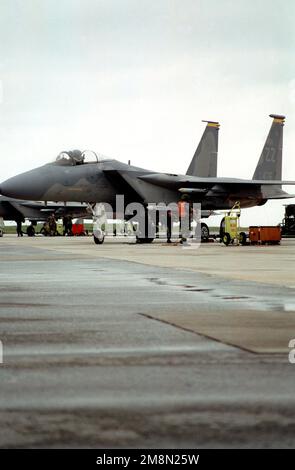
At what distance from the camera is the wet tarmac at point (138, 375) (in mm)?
2918

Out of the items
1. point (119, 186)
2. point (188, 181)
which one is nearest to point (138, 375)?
point (119, 186)

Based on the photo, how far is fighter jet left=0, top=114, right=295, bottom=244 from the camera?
2700 cm

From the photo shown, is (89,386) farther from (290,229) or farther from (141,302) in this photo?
(290,229)

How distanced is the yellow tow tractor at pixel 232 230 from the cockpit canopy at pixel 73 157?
5.30 metres

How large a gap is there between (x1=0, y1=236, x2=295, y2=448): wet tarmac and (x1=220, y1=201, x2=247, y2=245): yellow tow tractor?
1861 cm

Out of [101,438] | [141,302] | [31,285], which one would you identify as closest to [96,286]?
[31,285]

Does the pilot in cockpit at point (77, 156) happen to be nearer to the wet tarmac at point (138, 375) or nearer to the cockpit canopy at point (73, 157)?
the cockpit canopy at point (73, 157)

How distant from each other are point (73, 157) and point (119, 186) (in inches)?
91.9

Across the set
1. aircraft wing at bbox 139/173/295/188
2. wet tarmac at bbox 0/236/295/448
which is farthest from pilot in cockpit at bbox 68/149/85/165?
wet tarmac at bbox 0/236/295/448

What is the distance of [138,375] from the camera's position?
4.03 metres

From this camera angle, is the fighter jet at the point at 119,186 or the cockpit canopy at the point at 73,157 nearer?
the fighter jet at the point at 119,186

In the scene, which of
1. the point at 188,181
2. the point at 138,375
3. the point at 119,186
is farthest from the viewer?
the point at 188,181

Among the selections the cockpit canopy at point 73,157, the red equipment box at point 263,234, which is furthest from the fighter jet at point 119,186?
the red equipment box at point 263,234

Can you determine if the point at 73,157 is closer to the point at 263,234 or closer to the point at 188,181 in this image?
the point at 188,181
